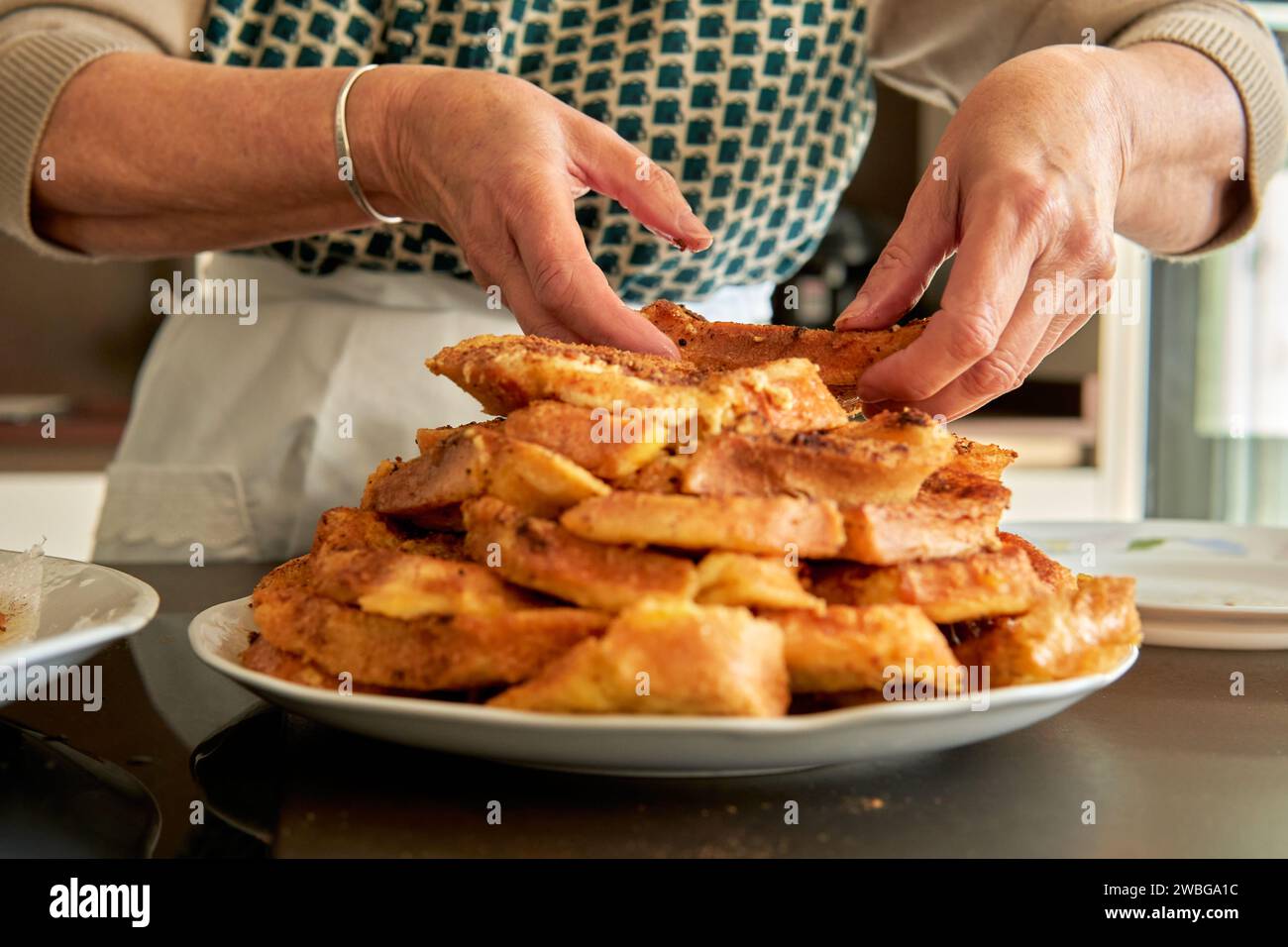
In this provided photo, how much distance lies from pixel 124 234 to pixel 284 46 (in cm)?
27

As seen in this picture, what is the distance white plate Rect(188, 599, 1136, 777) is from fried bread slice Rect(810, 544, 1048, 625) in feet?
0.14

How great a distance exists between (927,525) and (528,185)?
16.4 inches

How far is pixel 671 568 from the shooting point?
0.51 m

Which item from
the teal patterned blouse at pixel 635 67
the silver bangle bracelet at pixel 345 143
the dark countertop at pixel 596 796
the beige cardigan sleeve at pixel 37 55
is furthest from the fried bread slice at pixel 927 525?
the beige cardigan sleeve at pixel 37 55

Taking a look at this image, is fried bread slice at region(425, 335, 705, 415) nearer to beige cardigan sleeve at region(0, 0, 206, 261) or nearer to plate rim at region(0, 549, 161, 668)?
plate rim at region(0, 549, 161, 668)

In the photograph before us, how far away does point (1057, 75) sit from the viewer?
92cm

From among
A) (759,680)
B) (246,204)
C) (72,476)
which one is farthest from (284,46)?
(72,476)

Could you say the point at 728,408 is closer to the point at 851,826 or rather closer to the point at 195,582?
the point at 851,826

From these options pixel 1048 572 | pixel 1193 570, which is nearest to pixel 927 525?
pixel 1048 572

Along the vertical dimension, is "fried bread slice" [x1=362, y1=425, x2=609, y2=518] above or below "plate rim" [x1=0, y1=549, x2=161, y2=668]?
above

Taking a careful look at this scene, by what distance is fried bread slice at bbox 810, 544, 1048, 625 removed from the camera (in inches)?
21.0

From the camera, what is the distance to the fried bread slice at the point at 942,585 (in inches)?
21.0

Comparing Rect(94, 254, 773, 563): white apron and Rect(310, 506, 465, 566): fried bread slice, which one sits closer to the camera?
Rect(310, 506, 465, 566): fried bread slice

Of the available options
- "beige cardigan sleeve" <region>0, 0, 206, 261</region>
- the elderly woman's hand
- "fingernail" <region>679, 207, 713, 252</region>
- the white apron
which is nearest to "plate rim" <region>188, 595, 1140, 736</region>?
the elderly woman's hand
